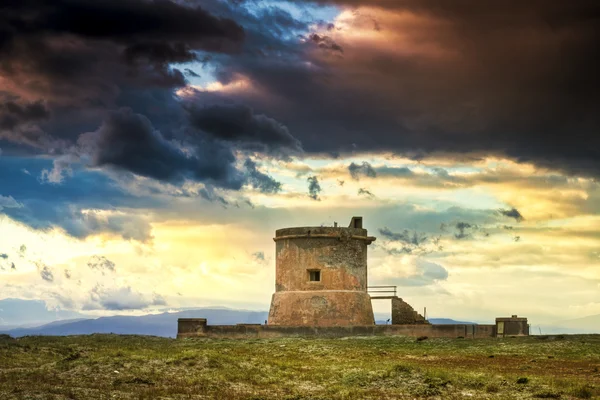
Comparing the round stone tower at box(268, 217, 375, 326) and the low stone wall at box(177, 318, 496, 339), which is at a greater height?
the round stone tower at box(268, 217, 375, 326)

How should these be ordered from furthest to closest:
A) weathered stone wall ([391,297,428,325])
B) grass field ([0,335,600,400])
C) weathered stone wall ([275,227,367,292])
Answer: weathered stone wall ([391,297,428,325]) → weathered stone wall ([275,227,367,292]) → grass field ([0,335,600,400])

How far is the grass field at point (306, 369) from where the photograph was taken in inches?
822

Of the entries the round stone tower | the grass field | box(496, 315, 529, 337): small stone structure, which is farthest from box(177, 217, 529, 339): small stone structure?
the grass field

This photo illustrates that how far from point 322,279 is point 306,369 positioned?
1477 centimetres

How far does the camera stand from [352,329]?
38.1m

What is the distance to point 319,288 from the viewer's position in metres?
40.7

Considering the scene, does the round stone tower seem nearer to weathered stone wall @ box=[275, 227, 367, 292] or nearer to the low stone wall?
weathered stone wall @ box=[275, 227, 367, 292]

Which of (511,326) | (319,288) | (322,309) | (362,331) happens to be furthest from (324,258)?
(511,326)

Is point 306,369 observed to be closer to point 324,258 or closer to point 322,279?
point 322,279

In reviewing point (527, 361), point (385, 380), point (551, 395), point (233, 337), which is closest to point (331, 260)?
point (233, 337)

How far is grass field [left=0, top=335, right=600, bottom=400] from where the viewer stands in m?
20.9

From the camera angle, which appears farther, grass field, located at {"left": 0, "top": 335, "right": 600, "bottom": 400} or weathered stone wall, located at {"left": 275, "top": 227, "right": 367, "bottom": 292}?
weathered stone wall, located at {"left": 275, "top": 227, "right": 367, "bottom": 292}

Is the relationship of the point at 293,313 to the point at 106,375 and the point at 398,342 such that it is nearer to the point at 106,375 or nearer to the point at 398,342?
the point at 398,342

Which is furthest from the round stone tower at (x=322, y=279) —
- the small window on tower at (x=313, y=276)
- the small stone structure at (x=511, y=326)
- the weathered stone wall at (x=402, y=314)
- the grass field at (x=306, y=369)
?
the small stone structure at (x=511, y=326)
